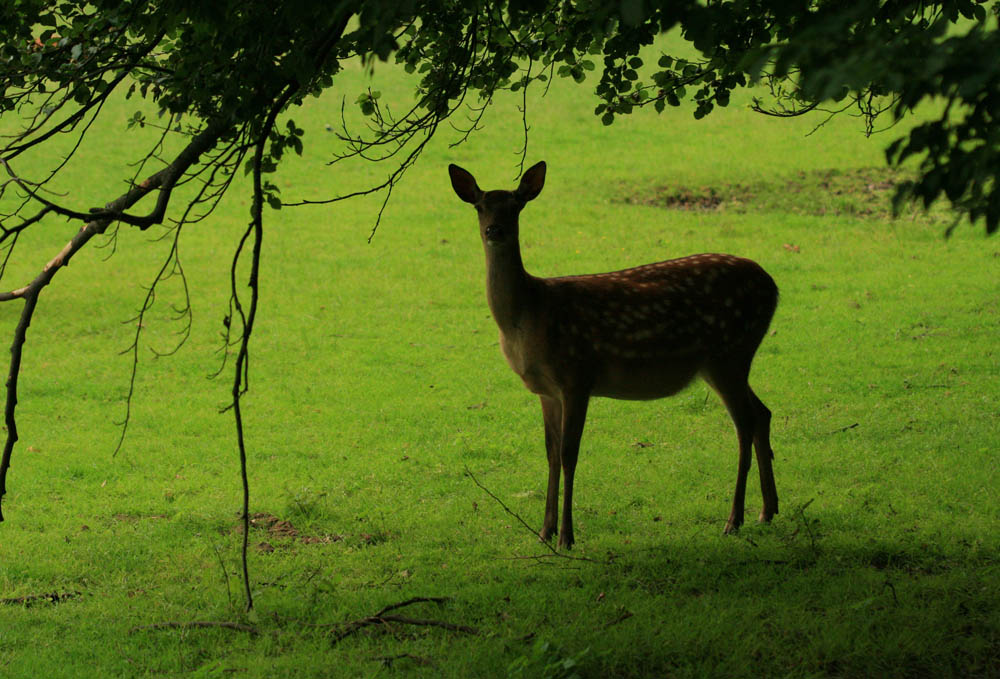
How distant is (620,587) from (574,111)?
19.3 meters

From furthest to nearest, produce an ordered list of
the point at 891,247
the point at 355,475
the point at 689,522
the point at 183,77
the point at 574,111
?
the point at 574,111 → the point at 891,247 → the point at 355,475 → the point at 689,522 → the point at 183,77

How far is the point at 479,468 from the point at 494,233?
2.85m

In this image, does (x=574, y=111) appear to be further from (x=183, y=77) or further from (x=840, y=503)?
(x=183, y=77)

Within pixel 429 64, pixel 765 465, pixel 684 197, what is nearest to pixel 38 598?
pixel 429 64

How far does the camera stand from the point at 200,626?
5.77 meters

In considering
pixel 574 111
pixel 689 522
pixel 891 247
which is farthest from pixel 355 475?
pixel 574 111

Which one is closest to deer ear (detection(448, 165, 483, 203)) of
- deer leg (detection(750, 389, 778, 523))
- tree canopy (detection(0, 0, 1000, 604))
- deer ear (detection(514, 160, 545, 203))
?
deer ear (detection(514, 160, 545, 203))

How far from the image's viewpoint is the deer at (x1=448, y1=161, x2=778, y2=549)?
6785mm

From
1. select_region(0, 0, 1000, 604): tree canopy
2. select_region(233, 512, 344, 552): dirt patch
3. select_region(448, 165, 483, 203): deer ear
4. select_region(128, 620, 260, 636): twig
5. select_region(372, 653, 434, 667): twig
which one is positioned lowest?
select_region(233, 512, 344, 552): dirt patch

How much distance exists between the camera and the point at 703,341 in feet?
23.1

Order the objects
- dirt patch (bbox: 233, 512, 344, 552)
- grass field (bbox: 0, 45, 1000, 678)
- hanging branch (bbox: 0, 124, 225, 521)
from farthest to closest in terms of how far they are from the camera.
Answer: dirt patch (bbox: 233, 512, 344, 552), grass field (bbox: 0, 45, 1000, 678), hanging branch (bbox: 0, 124, 225, 521)

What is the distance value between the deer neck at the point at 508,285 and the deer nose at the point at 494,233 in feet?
0.37

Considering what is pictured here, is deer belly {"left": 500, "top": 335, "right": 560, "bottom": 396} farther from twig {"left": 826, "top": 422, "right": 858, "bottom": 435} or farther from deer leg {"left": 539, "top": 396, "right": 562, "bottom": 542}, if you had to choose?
twig {"left": 826, "top": 422, "right": 858, "bottom": 435}

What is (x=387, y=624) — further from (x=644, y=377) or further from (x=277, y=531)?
(x=644, y=377)
